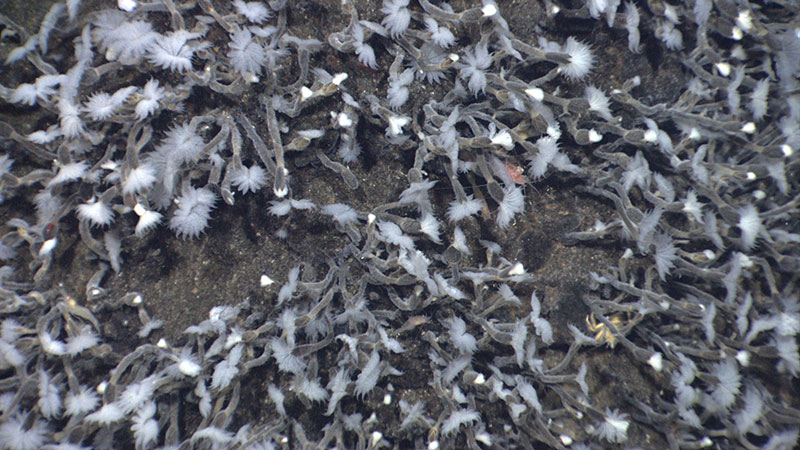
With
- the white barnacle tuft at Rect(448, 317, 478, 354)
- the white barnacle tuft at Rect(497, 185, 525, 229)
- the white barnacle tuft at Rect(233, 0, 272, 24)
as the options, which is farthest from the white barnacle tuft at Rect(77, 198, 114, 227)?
the white barnacle tuft at Rect(497, 185, 525, 229)

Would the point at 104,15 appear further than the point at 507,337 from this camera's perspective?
No

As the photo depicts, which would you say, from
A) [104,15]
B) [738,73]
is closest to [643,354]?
[738,73]

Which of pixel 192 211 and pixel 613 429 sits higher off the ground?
pixel 192 211

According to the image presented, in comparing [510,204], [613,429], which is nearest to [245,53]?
[510,204]

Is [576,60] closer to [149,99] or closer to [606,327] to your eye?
[606,327]

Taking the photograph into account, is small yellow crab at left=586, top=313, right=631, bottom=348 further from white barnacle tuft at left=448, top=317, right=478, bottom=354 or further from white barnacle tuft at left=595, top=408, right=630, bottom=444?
white barnacle tuft at left=448, top=317, right=478, bottom=354

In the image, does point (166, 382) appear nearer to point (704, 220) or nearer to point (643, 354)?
point (643, 354)

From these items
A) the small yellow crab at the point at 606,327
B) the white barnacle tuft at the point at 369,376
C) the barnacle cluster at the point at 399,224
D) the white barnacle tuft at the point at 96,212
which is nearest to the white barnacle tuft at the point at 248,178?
A: the barnacle cluster at the point at 399,224
